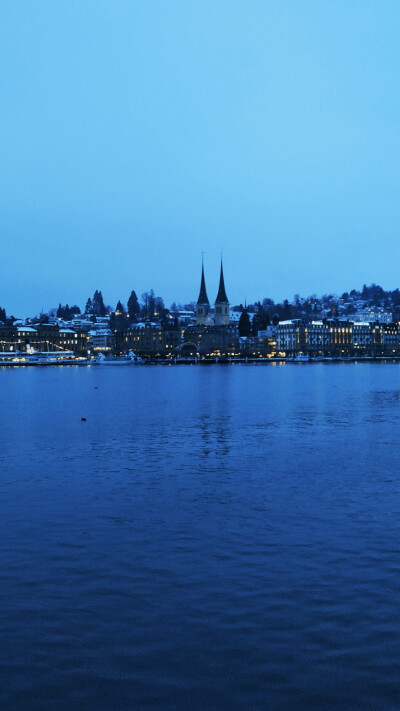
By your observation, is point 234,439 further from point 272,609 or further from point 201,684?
point 201,684

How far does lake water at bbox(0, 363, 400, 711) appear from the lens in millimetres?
9727

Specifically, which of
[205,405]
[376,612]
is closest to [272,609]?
[376,612]

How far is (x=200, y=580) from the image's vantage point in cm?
1380

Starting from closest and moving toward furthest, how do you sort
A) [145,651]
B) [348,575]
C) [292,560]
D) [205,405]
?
[145,651]
[348,575]
[292,560]
[205,405]

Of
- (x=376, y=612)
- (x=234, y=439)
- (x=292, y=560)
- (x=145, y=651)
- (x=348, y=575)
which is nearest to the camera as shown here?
(x=145, y=651)

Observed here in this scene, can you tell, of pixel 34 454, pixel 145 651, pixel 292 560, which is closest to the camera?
pixel 145 651

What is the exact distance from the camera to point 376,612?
12.0m

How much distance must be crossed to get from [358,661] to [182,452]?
21.3 meters

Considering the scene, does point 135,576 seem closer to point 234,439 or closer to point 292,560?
point 292,560

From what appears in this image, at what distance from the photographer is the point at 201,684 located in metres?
9.70

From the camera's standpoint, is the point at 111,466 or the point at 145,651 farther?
the point at 111,466

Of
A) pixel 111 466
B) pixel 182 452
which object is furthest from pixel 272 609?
pixel 182 452

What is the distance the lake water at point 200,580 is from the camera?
973 cm

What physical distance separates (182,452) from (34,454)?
20.2 feet
